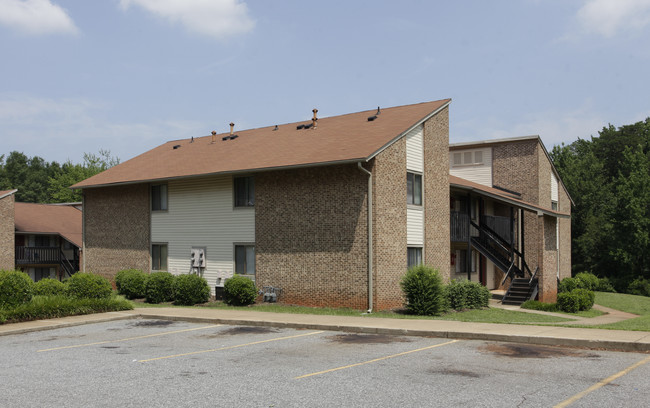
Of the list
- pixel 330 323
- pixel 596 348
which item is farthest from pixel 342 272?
pixel 596 348

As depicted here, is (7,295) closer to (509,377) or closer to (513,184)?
(509,377)

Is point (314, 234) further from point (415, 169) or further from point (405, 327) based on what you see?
point (405, 327)

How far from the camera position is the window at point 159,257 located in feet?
91.2

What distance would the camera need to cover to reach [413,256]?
2341cm

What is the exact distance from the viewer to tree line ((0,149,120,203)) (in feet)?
266

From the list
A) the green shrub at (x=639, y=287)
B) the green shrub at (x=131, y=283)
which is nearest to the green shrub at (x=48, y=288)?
the green shrub at (x=131, y=283)

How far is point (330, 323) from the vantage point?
1648 cm

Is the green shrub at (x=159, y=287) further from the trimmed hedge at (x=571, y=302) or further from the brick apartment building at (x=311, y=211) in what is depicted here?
the trimmed hedge at (x=571, y=302)

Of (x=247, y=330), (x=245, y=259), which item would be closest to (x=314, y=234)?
(x=245, y=259)

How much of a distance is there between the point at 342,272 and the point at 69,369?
11.9 metres

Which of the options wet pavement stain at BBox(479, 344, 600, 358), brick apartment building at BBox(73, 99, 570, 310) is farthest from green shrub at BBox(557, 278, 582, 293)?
wet pavement stain at BBox(479, 344, 600, 358)

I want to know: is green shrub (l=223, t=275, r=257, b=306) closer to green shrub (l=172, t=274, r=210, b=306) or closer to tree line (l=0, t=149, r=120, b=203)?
green shrub (l=172, t=274, r=210, b=306)

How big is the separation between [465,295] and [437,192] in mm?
4590

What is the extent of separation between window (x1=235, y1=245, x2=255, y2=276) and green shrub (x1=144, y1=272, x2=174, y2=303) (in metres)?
2.88
